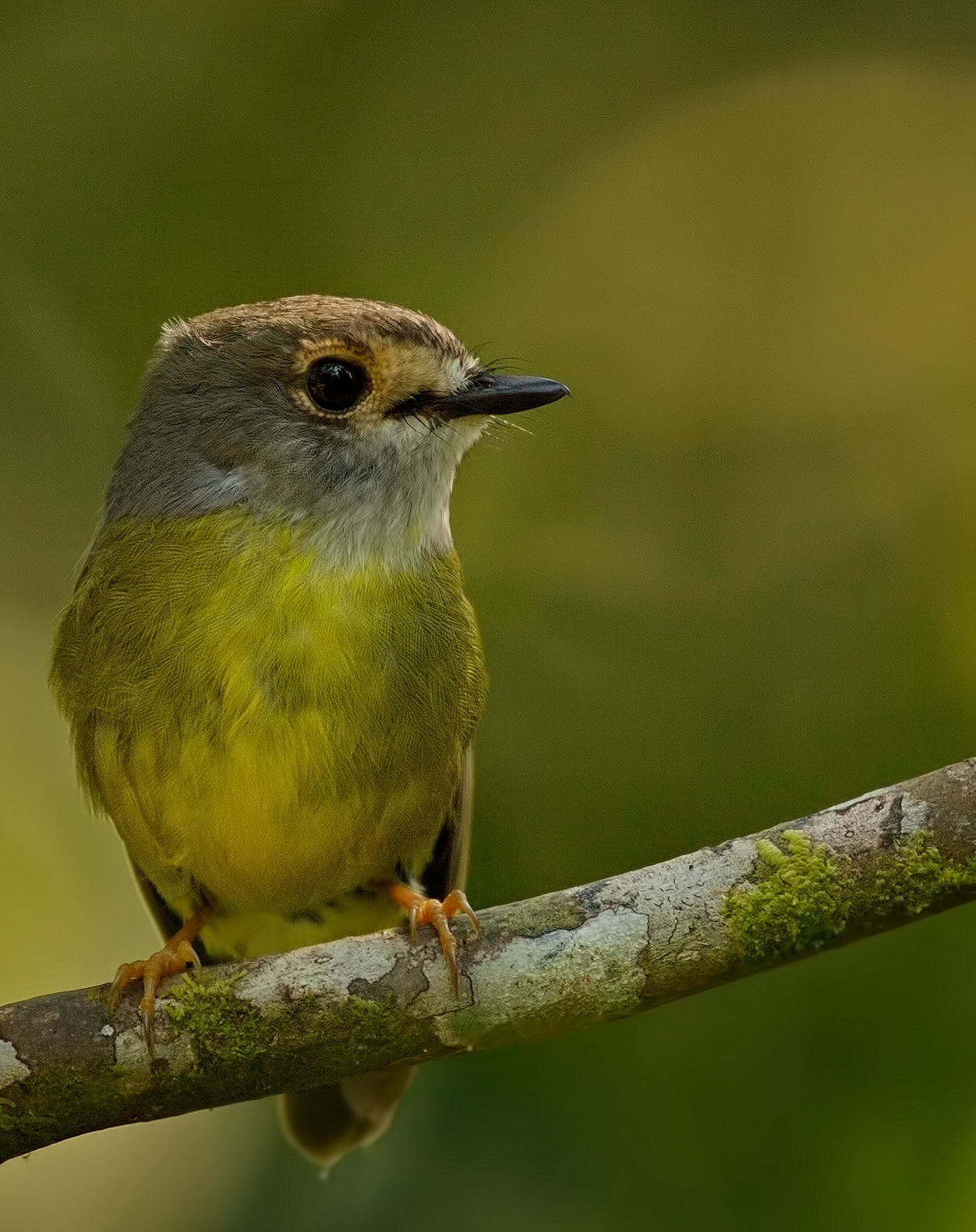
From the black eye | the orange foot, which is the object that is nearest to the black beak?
the black eye

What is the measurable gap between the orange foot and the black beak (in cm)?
111

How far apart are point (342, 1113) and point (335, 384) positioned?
1.97m

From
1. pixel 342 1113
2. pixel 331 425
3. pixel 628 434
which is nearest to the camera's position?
pixel 331 425

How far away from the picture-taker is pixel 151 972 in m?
3.42

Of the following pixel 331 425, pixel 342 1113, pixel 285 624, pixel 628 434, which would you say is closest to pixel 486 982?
pixel 285 624

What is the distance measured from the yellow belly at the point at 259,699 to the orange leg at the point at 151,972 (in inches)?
7.5

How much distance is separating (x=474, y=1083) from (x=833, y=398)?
2.62m

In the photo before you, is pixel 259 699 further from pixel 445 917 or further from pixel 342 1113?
pixel 342 1113

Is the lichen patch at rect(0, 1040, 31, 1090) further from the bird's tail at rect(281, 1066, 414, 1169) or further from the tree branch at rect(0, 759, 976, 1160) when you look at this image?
the bird's tail at rect(281, 1066, 414, 1169)

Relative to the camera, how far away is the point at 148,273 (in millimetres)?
5359

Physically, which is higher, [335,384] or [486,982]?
[335,384]

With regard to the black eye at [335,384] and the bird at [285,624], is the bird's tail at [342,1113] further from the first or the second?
the black eye at [335,384]

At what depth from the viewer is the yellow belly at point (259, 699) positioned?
11.6 ft

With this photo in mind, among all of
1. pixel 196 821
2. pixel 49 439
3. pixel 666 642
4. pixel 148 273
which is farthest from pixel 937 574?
pixel 49 439
